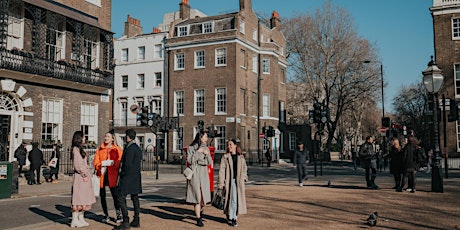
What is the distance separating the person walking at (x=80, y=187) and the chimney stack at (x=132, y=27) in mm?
40087

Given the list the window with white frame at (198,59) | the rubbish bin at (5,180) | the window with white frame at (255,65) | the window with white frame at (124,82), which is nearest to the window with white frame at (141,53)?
the window with white frame at (124,82)

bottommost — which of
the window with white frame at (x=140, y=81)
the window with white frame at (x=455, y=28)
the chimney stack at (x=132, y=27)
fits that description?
the window with white frame at (x=140, y=81)

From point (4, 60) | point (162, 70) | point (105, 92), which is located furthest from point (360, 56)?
point (4, 60)

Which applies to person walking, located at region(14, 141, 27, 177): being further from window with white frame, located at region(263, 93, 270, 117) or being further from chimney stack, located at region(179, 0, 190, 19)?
chimney stack, located at region(179, 0, 190, 19)

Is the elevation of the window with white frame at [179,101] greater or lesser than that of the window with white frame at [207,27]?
lesser

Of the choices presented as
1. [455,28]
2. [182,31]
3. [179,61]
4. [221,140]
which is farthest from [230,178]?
[182,31]

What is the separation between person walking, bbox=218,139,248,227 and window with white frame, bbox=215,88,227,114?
31.1 metres

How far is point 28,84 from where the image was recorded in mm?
20062

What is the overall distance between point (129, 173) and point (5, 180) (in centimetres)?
787

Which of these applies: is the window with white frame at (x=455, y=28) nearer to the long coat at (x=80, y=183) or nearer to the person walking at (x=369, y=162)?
the person walking at (x=369, y=162)

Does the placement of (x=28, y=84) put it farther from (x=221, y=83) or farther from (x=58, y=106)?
(x=221, y=83)

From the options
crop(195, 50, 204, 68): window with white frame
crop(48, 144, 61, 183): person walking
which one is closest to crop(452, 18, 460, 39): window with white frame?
crop(195, 50, 204, 68): window with white frame

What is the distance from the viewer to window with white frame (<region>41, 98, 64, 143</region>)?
69.1 feet

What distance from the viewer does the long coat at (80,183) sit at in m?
8.64
